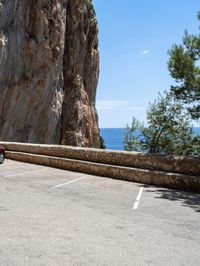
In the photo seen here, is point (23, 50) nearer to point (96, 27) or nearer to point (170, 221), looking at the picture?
point (96, 27)

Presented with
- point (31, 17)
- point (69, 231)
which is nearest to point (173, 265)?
point (69, 231)

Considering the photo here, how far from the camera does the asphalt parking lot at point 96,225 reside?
181 inches

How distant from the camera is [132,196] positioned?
984cm

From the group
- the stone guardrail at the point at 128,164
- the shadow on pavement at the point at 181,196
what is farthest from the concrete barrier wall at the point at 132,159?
the shadow on pavement at the point at 181,196

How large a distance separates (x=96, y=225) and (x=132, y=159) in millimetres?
7086

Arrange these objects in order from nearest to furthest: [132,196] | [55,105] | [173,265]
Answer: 1. [173,265]
2. [132,196]
3. [55,105]

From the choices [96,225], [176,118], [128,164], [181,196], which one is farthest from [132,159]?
[176,118]

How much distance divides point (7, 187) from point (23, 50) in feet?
94.2

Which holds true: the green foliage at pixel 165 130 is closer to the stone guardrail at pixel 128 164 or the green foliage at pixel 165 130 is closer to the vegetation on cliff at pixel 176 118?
the vegetation on cliff at pixel 176 118

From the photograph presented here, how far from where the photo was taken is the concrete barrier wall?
11523 millimetres

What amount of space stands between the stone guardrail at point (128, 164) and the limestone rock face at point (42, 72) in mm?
18970

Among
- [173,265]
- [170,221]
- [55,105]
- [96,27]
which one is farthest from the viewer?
[96,27]

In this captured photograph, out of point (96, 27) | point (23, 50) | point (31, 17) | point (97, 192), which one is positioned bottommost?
point (97, 192)

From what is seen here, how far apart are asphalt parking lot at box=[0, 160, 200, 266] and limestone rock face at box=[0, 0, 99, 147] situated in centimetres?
2562
